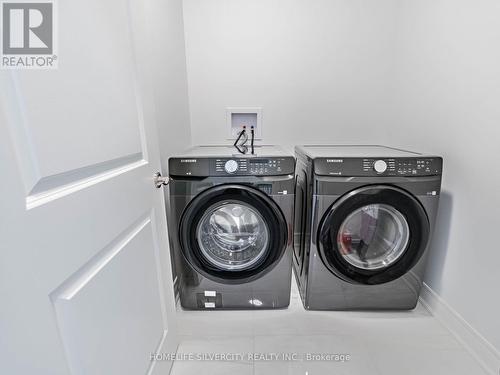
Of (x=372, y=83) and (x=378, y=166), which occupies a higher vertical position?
(x=372, y=83)

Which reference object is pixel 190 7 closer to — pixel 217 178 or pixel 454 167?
pixel 217 178

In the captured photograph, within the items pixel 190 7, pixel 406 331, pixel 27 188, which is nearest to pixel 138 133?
pixel 27 188

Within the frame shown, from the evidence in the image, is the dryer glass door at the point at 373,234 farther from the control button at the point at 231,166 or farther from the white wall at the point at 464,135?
the control button at the point at 231,166

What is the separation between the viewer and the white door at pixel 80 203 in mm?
428

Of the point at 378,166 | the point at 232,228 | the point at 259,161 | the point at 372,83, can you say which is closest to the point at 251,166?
the point at 259,161

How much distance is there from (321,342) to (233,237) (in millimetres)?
724

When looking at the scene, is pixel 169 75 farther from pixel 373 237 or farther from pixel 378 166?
pixel 373 237

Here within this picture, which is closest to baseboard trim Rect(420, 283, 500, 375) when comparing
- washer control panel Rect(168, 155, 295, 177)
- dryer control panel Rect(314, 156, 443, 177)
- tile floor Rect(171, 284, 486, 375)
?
tile floor Rect(171, 284, 486, 375)

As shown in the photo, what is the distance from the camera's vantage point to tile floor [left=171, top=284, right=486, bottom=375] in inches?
45.5

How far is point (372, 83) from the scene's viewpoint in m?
1.89

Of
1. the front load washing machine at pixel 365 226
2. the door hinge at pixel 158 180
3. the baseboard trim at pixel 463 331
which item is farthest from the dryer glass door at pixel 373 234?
the door hinge at pixel 158 180

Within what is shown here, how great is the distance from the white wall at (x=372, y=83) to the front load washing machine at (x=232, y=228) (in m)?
0.77

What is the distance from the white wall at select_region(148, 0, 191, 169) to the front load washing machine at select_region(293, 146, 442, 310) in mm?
832

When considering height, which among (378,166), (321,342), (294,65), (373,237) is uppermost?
(294,65)
